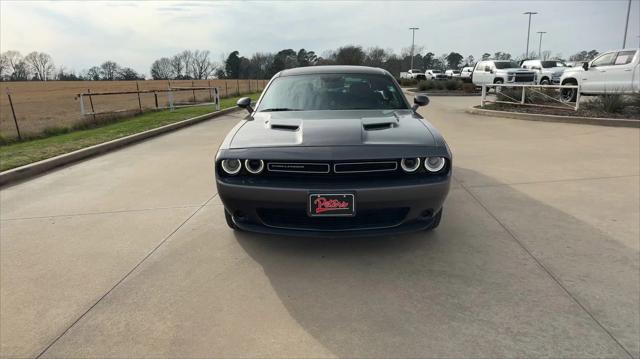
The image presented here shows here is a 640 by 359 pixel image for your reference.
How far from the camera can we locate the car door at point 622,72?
12.5 meters

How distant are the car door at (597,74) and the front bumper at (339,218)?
516 inches

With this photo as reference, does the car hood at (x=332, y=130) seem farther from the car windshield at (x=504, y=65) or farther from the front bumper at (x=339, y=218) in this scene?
the car windshield at (x=504, y=65)

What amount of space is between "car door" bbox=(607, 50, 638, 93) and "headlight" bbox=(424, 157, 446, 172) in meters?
12.3

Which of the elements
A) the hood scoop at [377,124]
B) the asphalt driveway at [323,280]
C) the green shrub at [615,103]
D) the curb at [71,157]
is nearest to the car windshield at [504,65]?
the green shrub at [615,103]

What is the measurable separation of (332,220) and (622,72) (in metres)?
13.6

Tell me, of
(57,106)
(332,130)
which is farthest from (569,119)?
(57,106)


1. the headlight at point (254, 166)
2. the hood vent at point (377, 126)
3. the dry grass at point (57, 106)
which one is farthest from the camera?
the dry grass at point (57, 106)

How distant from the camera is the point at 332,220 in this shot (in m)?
3.07

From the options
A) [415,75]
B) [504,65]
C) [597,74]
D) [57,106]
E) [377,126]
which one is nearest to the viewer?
[377,126]

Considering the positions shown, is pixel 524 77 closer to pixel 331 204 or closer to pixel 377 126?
pixel 377 126

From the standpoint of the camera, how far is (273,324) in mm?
2500

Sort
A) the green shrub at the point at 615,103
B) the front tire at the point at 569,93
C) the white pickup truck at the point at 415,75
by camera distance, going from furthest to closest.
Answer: the white pickup truck at the point at 415,75, the front tire at the point at 569,93, the green shrub at the point at 615,103

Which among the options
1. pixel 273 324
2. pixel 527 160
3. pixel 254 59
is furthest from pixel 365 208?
pixel 254 59

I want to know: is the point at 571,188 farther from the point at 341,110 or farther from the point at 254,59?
the point at 254,59
